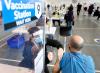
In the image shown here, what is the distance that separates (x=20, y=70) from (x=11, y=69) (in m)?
0.11

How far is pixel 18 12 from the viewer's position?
1834mm

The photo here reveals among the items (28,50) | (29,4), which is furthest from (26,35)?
(29,4)

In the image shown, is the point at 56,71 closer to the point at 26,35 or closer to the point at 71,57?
the point at 71,57

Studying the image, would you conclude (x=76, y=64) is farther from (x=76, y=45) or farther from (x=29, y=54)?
(x=29, y=54)

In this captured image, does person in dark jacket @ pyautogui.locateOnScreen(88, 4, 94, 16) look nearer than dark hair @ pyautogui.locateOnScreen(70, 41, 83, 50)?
No

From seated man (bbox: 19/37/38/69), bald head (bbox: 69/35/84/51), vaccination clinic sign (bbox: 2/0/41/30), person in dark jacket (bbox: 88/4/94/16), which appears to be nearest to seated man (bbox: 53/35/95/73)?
bald head (bbox: 69/35/84/51)

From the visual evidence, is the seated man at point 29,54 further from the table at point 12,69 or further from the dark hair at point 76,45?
the dark hair at point 76,45

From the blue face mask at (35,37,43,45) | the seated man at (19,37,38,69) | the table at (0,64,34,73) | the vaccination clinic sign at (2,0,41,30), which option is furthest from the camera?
the blue face mask at (35,37,43,45)

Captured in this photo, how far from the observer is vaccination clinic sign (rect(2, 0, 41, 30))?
5.30 feet

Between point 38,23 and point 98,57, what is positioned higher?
point 38,23

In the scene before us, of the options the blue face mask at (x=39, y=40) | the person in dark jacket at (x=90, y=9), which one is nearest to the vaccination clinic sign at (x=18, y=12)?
the blue face mask at (x=39, y=40)

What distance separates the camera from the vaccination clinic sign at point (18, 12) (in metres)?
1.62

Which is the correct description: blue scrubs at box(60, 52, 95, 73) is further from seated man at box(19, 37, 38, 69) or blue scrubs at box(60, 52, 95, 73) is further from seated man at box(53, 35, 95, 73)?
seated man at box(19, 37, 38, 69)

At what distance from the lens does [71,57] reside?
2.14m
